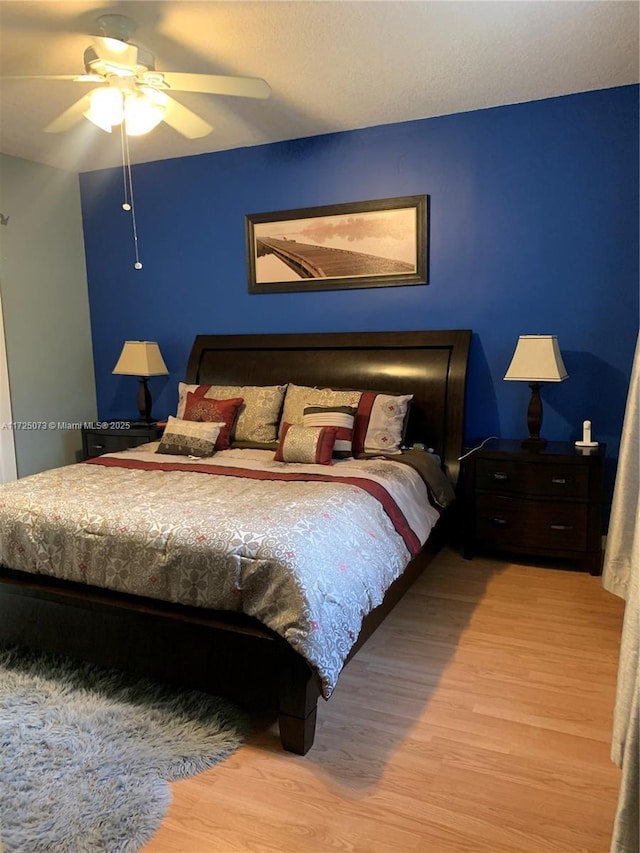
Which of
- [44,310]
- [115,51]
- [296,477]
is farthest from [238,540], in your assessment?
[44,310]

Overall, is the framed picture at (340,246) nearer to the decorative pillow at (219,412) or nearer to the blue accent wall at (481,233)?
the blue accent wall at (481,233)

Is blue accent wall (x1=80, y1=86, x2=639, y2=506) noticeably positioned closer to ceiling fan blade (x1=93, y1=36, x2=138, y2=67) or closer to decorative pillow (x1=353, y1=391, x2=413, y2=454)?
decorative pillow (x1=353, y1=391, x2=413, y2=454)

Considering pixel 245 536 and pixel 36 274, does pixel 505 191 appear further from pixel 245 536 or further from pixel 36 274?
pixel 36 274

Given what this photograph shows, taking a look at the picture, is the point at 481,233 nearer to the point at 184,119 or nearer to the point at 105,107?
the point at 184,119

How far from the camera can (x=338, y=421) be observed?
127 inches

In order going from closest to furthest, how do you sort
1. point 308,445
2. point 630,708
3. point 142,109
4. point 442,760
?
1. point 630,708
2. point 442,760
3. point 142,109
4. point 308,445

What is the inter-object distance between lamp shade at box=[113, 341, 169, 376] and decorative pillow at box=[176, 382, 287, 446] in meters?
0.74

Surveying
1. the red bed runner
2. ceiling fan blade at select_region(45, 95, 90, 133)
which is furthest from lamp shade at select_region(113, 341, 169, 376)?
ceiling fan blade at select_region(45, 95, 90, 133)

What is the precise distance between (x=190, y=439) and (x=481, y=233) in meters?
2.11

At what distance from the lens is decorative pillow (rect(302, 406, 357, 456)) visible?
3.22 m

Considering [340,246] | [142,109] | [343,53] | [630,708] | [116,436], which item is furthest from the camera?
[116,436]

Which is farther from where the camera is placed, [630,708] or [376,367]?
[376,367]

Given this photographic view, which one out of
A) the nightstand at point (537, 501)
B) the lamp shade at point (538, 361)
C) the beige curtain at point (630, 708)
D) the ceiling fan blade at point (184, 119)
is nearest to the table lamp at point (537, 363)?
the lamp shade at point (538, 361)

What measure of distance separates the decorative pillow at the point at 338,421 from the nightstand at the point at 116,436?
1316mm
